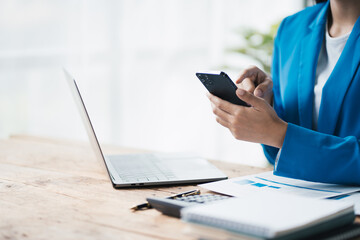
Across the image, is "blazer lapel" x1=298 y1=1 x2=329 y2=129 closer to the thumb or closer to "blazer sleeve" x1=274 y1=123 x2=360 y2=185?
"blazer sleeve" x1=274 y1=123 x2=360 y2=185

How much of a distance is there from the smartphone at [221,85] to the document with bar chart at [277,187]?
0.65ft

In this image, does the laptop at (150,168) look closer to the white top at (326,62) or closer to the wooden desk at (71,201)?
the wooden desk at (71,201)

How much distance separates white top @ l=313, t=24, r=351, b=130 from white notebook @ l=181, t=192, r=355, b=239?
643mm

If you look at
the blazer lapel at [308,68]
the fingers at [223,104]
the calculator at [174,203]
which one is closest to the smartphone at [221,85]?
Result: the fingers at [223,104]

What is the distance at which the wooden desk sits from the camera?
0.79m

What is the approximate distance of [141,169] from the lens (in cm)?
124

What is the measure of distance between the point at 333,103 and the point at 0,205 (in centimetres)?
90

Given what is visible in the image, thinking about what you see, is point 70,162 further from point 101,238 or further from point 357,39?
point 357,39

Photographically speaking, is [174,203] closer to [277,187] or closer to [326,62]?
[277,187]

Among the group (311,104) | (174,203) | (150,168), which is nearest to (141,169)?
(150,168)

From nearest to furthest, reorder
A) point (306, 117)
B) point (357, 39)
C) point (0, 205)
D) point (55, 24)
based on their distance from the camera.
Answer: point (0, 205) < point (357, 39) < point (306, 117) < point (55, 24)

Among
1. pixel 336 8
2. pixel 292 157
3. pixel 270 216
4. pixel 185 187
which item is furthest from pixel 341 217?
pixel 336 8

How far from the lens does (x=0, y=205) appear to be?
3.13 feet

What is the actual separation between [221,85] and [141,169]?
0.38 meters
